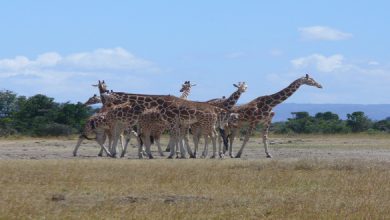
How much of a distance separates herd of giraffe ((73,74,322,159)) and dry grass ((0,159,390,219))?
12.7 feet

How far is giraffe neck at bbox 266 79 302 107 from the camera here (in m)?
30.5

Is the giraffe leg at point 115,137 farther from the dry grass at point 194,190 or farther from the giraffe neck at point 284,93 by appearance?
the giraffe neck at point 284,93

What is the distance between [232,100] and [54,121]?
703 inches

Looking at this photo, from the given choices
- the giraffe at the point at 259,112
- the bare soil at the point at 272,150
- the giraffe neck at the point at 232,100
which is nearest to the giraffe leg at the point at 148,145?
the bare soil at the point at 272,150

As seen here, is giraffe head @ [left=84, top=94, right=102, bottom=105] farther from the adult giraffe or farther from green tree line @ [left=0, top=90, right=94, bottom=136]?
green tree line @ [left=0, top=90, right=94, bottom=136]

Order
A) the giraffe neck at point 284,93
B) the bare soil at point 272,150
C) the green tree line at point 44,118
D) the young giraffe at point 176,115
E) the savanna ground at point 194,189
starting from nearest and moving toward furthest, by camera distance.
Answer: the savanna ground at point 194,189, the young giraffe at point 176,115, the bare soil at point 272,150, the giraffe neck at point 284,93, the green tree line at point 44,118

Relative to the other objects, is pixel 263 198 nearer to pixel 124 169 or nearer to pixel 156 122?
pixel 124 169

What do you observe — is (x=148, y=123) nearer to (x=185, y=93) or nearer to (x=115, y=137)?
(x=115, y=137)

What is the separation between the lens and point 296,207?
15.6 meters

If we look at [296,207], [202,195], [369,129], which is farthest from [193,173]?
[369,129]

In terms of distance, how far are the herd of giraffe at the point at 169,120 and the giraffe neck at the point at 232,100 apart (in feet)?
2.05

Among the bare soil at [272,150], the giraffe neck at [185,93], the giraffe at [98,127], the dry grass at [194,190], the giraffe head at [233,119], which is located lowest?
the dry grass at [194,190]

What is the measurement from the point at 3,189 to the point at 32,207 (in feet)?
7.98

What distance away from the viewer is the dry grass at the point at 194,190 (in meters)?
15.0
